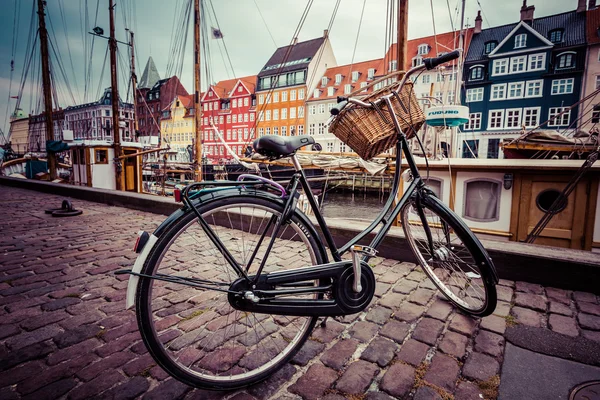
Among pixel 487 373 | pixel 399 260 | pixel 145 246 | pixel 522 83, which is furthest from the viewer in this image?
pixel 522 83

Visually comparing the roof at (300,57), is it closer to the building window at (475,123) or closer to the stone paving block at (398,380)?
the building window at (475,123)

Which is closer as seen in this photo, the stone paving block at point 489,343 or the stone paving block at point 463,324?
the stone paving block at point 489,343

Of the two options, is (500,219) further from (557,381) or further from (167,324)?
(167,324)

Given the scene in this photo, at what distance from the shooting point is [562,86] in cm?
2970

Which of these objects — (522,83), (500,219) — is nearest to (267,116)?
(522,83)

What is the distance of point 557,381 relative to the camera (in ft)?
5.15

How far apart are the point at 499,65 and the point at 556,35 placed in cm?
535

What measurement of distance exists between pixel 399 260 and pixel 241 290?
92.5 inches

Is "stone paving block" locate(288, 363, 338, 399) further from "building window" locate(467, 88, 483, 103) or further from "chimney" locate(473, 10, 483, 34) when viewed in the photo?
"chimney" locate(473, 10, 483, 34)

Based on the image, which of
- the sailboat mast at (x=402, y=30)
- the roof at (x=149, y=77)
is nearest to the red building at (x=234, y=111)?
the roof at (x=149, y=77)

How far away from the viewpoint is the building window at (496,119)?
32062 mm

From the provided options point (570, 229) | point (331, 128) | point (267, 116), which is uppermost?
point (267, 116)

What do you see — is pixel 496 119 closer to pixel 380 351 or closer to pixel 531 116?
pixel 531 116

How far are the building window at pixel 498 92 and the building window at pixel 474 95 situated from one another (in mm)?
1090
